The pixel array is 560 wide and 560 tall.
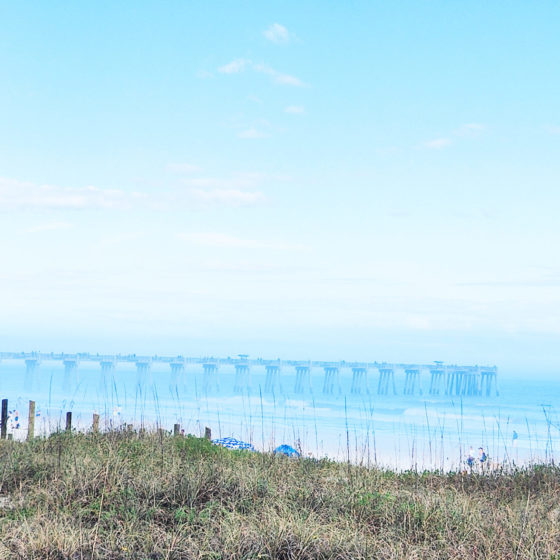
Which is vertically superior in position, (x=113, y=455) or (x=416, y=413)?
(x=113, y=455)

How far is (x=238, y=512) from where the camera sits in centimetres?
752

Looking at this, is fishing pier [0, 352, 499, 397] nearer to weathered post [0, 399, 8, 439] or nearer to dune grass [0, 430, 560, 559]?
weathered post [0, 399, 8, 439]

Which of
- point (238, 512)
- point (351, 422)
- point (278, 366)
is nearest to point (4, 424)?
point (238, 512)

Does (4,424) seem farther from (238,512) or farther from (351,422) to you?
(351,422)

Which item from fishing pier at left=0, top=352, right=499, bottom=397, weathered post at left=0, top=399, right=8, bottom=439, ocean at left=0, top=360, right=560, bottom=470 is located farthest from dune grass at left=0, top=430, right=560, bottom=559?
fishing pier at left=0, top=352, right=499, bottom=397

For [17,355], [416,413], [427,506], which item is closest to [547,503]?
[427,506]

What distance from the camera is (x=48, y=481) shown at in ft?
28.7

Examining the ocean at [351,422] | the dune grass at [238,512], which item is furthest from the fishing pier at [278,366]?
the dune grass at [238,512]

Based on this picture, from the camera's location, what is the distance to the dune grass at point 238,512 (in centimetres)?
640

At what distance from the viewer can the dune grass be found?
6398mm

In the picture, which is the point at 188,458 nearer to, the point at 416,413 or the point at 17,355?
the point at 416,413

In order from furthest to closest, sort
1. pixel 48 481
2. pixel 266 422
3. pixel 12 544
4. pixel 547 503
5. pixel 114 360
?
1. pixel 114 360
2. pixel 266 422
3. pixel 547 503
4. pixel 48 481
5. pixel 12 544

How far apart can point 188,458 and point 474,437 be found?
4142 centimetres

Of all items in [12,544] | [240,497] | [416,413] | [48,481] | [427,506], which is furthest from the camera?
[416,413]
